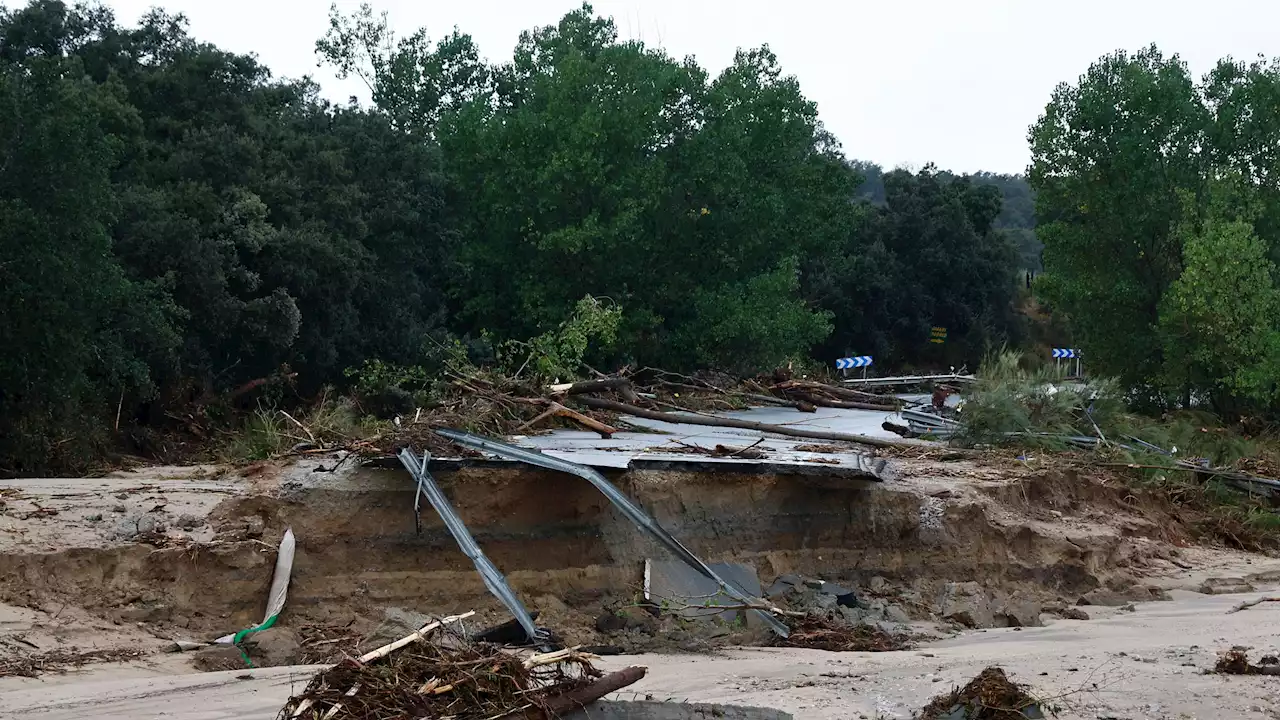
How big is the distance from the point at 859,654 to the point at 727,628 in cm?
129

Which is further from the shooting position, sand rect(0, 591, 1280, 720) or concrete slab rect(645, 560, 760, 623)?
concrete slab rect(645, 560, 760, 623)

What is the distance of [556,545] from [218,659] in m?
3.45

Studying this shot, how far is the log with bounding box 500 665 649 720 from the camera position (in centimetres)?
622

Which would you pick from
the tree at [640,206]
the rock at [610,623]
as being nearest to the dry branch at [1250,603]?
the rock at [610,623]

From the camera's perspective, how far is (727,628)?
1028cm

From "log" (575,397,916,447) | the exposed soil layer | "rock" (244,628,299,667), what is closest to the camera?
"rock" (244,628,299,667)

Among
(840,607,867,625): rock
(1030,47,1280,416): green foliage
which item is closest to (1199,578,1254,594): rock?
(840,607,867,625): rock

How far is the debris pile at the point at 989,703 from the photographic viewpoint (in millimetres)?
6766

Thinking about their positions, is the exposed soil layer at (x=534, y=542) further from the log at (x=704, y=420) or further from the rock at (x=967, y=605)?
the log at (x=704, y=420)

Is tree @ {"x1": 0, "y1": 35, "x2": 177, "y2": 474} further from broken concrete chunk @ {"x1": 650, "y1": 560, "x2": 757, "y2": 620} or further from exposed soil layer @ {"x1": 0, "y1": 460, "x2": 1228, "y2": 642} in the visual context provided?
broken concrete chunk @ {"x1": 650, "y1": 560, "x2": 757, "y2": 620}

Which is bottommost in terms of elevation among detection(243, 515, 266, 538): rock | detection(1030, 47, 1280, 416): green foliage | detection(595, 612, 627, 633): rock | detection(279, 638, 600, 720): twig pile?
detection(595, 612, 627, 633): rock

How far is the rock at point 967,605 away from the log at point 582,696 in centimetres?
539

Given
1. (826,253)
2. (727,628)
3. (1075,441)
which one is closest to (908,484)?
(727,628)

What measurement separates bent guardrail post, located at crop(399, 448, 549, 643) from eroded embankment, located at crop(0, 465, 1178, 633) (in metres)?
0.34
